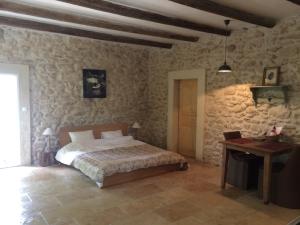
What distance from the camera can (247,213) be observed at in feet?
10.8

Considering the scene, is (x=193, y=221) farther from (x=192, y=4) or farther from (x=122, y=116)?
(x=122, y=116)

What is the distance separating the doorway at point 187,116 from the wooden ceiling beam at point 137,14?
1.64 meters

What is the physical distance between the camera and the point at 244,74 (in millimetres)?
4785

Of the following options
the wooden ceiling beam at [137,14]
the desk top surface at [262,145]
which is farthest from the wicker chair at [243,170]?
the wooden ceiling beam at [137,14]

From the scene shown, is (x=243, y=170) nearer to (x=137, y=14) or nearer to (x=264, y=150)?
(x=264, y=150)

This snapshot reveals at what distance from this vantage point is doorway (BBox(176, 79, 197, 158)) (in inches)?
237

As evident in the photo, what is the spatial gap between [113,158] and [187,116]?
243 centimetres

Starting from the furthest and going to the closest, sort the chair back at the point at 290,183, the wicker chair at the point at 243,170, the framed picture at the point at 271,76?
the framed picture at the point at 271,76
the wicker chair at the point at 243,170
the chair back at the point at 290,183

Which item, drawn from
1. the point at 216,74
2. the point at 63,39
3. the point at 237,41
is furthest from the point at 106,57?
the point at 237,41

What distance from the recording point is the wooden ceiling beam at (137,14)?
3.26 meters

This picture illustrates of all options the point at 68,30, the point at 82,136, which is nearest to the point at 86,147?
the point at 82,136

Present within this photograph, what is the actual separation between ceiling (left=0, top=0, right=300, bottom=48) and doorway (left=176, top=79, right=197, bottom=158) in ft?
4.66

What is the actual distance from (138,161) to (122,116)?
2273 mm

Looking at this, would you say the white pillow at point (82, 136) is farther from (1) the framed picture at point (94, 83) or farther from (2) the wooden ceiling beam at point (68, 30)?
(2) the wooden ceiling beam at point (68, 30)
